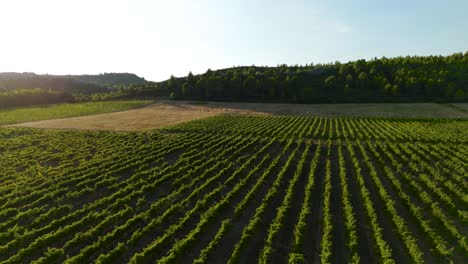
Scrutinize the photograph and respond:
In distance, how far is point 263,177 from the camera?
25797 millimetres

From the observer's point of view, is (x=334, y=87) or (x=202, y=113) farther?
(x=334, y=87)

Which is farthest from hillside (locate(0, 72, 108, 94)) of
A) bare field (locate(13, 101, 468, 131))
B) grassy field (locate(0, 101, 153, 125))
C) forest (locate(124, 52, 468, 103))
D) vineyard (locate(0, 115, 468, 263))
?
vineyard (locate(0, 115, 468, 263))

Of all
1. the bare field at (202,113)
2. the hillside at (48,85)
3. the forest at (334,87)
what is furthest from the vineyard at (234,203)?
the hillside at (48,85)

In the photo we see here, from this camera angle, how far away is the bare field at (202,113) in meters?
60.9

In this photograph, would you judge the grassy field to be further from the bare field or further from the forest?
the forest

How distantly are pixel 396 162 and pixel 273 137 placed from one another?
1876cm

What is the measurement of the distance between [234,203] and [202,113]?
63.1m

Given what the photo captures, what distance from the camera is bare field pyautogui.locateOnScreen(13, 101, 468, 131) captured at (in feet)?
200

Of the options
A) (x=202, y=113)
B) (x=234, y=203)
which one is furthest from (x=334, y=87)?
(x=234, y=203)

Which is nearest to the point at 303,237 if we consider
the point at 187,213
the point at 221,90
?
the point at 187,213

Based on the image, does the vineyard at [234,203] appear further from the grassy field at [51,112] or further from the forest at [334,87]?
the forest at [334,87]

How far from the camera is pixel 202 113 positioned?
82.9m

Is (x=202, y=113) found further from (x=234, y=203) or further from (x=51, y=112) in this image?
(x=234, y=203)

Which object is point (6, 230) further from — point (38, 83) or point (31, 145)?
point (38, 83)
